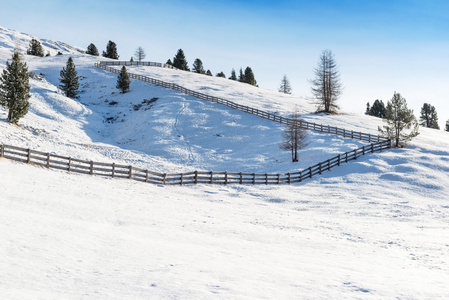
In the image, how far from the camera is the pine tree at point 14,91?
35.5 meters

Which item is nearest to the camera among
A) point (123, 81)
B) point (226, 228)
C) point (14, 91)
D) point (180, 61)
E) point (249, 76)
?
point (226, 228)

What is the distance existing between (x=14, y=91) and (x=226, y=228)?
3398cm

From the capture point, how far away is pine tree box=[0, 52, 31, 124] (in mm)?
35531

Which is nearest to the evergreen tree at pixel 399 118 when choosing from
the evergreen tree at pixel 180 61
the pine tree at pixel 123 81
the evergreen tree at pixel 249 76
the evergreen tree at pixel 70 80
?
the pine tree at pixel 123 81

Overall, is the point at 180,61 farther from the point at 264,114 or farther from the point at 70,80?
the point at 264,114

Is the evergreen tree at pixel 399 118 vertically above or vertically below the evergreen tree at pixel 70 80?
below

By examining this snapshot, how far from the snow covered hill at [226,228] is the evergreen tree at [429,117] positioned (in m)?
53.2

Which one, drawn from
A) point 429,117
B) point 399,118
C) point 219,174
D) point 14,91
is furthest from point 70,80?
point 429,117

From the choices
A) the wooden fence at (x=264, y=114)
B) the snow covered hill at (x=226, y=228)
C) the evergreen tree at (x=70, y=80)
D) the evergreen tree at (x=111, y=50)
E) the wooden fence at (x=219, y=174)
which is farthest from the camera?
the evergreen tree at (x=111, y=50)

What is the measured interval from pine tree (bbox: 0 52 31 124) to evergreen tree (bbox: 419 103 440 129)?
9267 centimetres

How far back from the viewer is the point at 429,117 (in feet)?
286

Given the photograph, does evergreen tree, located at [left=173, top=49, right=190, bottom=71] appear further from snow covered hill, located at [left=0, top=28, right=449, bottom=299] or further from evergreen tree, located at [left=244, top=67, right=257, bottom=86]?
snow covered hill, located at [left=0, top=28, right=449, bottom=299]

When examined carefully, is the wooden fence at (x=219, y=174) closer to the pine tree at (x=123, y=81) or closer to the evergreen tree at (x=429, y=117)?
the pine tree at (x=123, y=81)

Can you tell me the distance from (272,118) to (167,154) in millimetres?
19950
